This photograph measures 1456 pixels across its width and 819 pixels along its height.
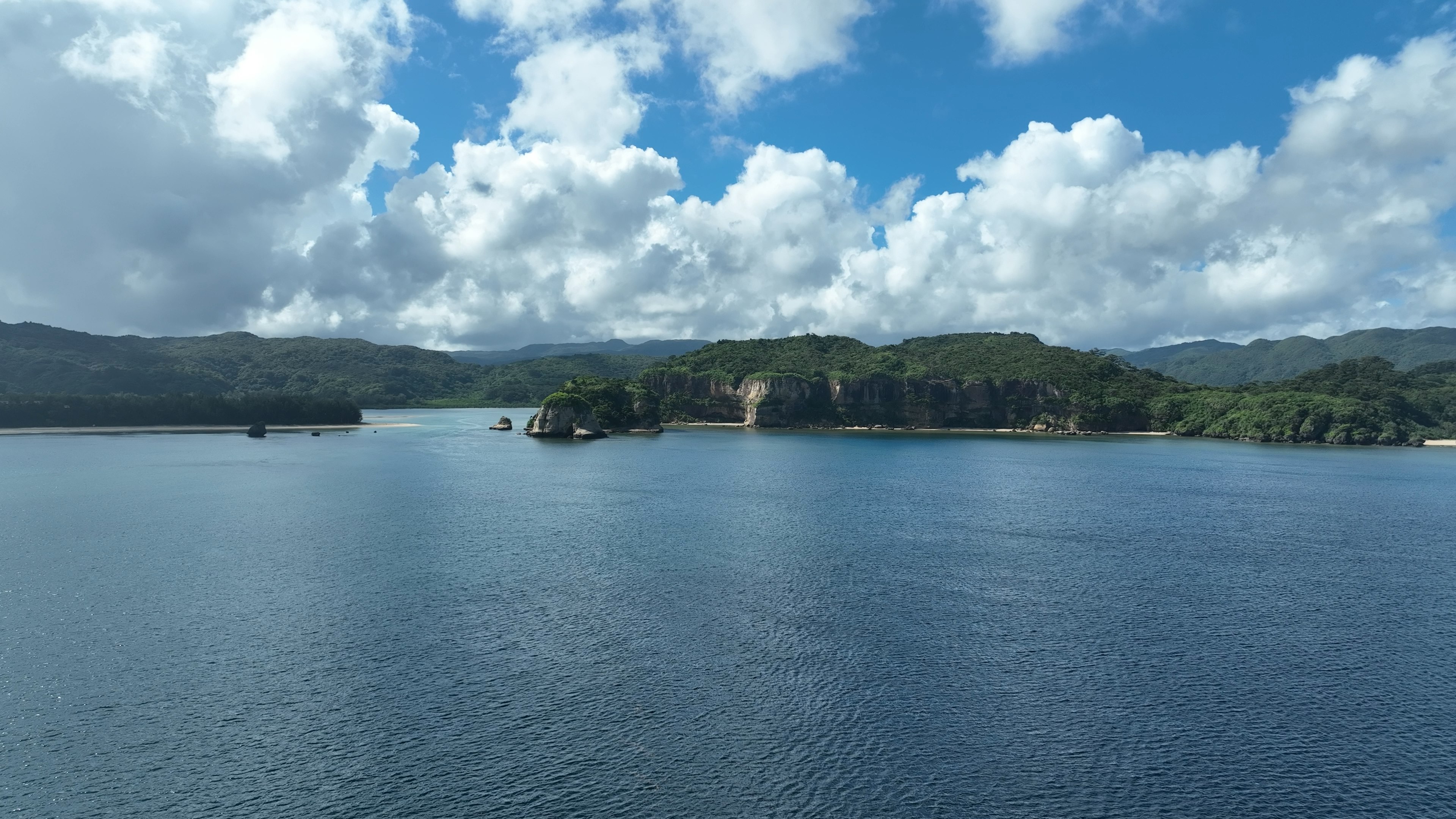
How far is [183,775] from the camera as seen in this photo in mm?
23422

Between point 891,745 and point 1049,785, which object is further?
point 891,745

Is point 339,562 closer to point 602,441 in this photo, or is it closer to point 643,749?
point 643,749

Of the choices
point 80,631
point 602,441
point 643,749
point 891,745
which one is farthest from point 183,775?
point 602,441

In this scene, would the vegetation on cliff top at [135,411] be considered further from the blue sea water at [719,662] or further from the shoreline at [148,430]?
the blue sea water at [719,662]

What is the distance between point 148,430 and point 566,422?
320ft

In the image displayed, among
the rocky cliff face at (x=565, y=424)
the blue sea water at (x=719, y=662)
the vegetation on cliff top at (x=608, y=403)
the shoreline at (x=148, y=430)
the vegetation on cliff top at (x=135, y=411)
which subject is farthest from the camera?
the vegetation on cliff top at (x=608, y=403)

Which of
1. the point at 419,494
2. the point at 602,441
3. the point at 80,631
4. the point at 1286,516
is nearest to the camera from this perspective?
the point at 80,631

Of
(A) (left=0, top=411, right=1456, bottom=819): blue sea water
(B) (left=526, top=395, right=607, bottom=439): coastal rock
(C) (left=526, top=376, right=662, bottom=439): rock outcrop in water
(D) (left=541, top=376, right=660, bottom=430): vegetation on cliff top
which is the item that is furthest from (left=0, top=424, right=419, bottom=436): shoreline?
(A) (left=0, top=411, right=1456, bottom=819): blue sea water

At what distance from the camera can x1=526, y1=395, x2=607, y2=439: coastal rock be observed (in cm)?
16912

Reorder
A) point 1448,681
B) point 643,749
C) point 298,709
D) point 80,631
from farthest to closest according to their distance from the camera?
1. point 80,631
2. point 1448,681
3. point 298,709
4. point 643,749

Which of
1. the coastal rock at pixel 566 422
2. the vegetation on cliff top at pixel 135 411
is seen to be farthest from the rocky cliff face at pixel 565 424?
the vegetation on cliff top at pixel 135 411

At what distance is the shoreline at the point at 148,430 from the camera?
166625 mm

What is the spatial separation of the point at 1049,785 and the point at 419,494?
231 ft

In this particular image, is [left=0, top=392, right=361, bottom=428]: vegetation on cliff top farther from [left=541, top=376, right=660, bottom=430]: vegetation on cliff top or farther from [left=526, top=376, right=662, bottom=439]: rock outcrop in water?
[left=541, top=376, right=660, bottom=430]: vegetation on cliff top
